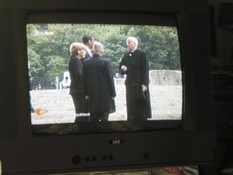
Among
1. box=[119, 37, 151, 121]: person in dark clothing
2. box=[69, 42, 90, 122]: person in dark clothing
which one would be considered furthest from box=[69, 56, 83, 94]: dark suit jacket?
box=[119, 37, 151, 121]: person in dark clothing

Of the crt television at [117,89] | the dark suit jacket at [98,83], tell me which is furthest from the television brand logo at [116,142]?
the dark suit jacket at [98,83]

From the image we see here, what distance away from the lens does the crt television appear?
4.20 ft

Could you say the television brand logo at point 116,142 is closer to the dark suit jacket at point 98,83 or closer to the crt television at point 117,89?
the crt television at point 117,89

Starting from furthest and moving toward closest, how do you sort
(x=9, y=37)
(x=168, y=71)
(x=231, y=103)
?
(x=231, y=103) < (x=168, y=71) < (x=9, y=37)

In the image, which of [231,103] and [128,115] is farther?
[231,103]

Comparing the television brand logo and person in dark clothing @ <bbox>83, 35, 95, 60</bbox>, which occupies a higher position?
person in dark clothing @ <bbox>83, 35, 95, 60</bbox>

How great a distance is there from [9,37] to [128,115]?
0.48m

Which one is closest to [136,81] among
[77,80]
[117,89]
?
[117,89]

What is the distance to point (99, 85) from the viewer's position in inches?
52.9

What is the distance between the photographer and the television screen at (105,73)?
1301mm

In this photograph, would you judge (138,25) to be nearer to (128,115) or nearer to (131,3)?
(131,3)

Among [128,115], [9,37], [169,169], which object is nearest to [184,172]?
[169,169]

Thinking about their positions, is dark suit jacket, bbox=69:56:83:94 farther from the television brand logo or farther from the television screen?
the television brand logo

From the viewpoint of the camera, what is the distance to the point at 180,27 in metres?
1.41
